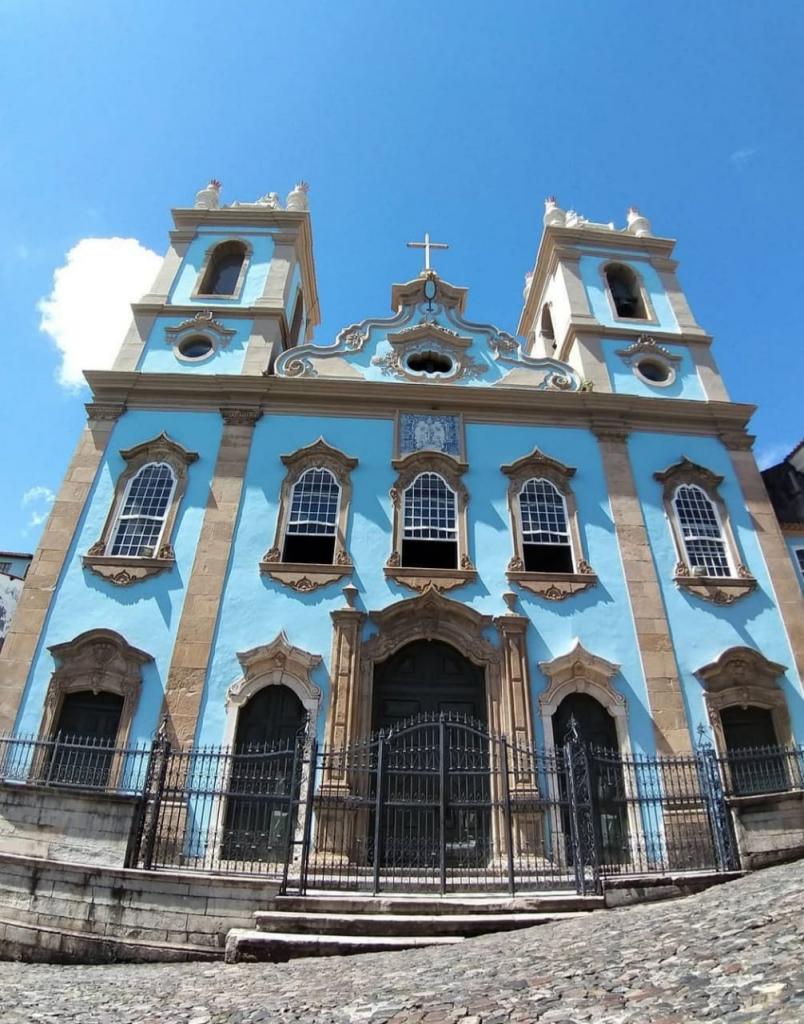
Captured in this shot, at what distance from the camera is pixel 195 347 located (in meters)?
16.7

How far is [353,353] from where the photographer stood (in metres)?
16.6

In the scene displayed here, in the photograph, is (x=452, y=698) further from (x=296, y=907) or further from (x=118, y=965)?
(x=118, y=965)

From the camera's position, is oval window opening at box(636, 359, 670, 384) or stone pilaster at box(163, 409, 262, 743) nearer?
stone pilaster at box(163, 409, 262, 743)

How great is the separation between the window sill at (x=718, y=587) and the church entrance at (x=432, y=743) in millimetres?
4508

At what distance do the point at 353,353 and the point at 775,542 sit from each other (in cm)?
1031

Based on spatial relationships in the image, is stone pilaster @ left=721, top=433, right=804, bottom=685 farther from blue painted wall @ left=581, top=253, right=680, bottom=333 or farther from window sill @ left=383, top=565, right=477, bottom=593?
window sill @ left=383, top=565, right=477, bottom=593

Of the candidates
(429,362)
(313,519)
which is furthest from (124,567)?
(429,362)

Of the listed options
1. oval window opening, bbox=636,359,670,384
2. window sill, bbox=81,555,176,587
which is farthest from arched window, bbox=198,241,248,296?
oval window opening, bbox=636,359,670,384

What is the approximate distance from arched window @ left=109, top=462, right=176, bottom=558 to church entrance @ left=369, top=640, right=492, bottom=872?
5.25 metres

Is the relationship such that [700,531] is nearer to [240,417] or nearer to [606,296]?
[606,296]

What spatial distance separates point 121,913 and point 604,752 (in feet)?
→ 25.1

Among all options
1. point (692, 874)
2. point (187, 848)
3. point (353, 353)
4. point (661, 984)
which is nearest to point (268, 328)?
point (353, 353)

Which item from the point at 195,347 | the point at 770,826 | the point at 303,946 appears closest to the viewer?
the point at 303,946

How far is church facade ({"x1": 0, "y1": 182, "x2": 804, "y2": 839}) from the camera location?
38.6 ft
